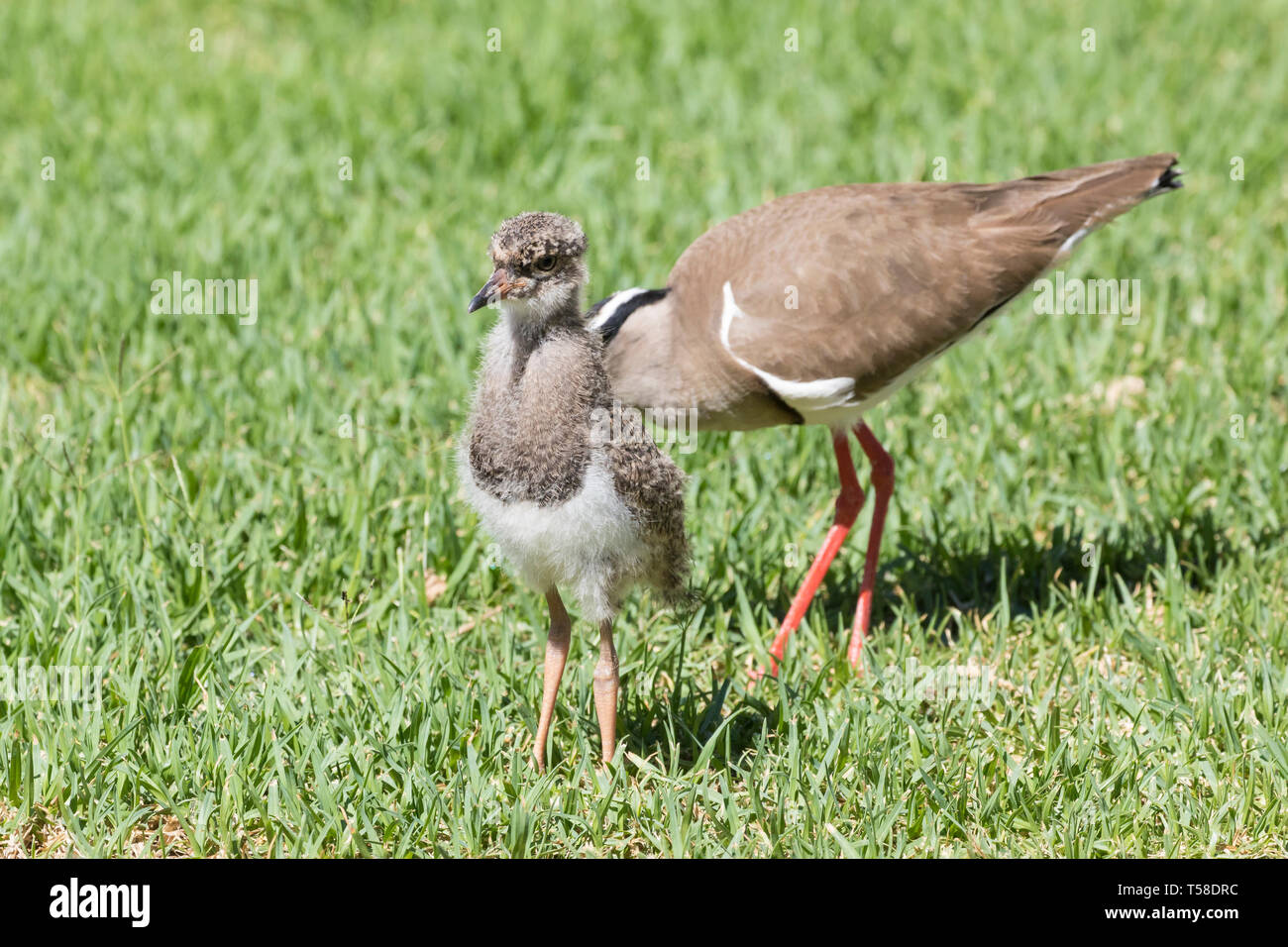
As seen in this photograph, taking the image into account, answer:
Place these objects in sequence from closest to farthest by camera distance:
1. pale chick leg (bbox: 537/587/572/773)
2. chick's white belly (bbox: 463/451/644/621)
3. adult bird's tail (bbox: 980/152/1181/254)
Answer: chick's white belly (bbox: 463/451/644/621), pale chick leg (bbox: 537/587/572/773), adult bird's tail (bbox: 980/152/1181/254)

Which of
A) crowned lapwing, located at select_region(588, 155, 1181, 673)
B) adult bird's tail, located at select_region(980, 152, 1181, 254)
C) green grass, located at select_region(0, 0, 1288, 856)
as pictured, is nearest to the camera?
green grass, located at select_region(0, 0, 1288, 856)

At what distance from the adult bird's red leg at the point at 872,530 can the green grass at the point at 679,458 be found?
3.9 inches

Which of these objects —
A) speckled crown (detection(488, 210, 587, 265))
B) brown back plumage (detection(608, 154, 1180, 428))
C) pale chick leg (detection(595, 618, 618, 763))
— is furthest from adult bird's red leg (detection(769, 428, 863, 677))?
speckled crown (detection(488, 210, 587, 265))

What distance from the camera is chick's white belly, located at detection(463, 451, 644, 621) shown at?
3.69 meters

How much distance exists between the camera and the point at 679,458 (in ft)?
18.6

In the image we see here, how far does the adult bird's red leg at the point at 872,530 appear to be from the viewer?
483 centimetres

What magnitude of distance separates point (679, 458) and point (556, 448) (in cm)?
201

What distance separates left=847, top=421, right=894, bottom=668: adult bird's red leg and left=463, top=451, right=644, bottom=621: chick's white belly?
1.15 metres

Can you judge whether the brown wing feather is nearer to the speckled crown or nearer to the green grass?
the green grass

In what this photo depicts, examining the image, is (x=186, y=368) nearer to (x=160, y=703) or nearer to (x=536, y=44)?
(x=160, y=703)

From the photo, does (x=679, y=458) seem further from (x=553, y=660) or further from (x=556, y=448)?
(x=556, y=448)

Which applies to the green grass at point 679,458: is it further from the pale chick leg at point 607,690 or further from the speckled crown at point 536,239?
the speckled crown at point 536,239

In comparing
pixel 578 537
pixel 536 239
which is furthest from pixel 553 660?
pixel 536 239

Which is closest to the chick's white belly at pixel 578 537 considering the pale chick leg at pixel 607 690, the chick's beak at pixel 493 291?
the pale chick leg at pixel 607 690
